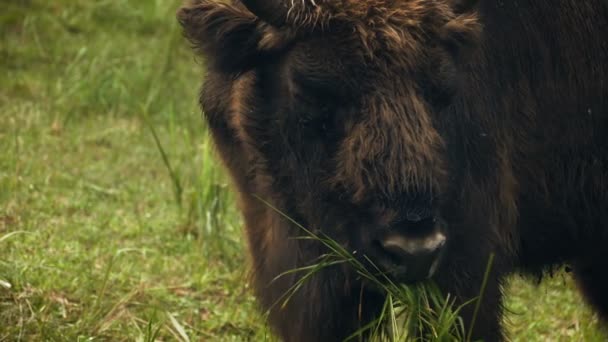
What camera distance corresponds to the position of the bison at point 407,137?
3.49 metres

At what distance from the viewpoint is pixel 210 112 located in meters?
4.15

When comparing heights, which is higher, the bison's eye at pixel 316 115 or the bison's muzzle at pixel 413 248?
the bison's eye at pixel 316 115

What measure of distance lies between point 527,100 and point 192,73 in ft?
15.8

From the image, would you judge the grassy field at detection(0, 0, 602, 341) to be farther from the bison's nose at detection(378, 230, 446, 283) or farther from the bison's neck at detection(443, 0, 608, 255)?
the bison's nose at detection(378, 230, 446, 283)

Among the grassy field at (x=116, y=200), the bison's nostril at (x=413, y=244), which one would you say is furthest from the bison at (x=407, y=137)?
the grassy field at (x=116, y=200)

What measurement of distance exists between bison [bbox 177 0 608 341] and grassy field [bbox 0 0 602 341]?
1.97 ft

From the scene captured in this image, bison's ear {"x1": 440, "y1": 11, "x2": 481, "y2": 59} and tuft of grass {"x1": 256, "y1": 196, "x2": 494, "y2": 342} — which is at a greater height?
bison's ear {"x1": 440, "y1": 11, "x2": 481, "y2": 59}

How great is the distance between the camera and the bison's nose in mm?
3355

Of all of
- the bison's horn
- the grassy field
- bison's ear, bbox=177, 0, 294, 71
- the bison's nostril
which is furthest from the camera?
the grassy field

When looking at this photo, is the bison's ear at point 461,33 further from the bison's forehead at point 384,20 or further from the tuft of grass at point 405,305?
the tuft of grass at point 405,305

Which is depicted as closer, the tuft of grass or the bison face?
the bison face

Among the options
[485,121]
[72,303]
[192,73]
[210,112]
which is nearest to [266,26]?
[210,112]

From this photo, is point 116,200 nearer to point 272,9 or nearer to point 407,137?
point 272,9

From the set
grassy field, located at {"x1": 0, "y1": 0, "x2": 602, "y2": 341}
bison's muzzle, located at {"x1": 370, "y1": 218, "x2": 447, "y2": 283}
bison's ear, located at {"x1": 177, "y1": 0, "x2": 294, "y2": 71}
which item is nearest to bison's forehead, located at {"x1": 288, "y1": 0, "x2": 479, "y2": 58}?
bison's ear, located at {"x1": 177, "y1": 0, "x2": 294, "y2": 71}
